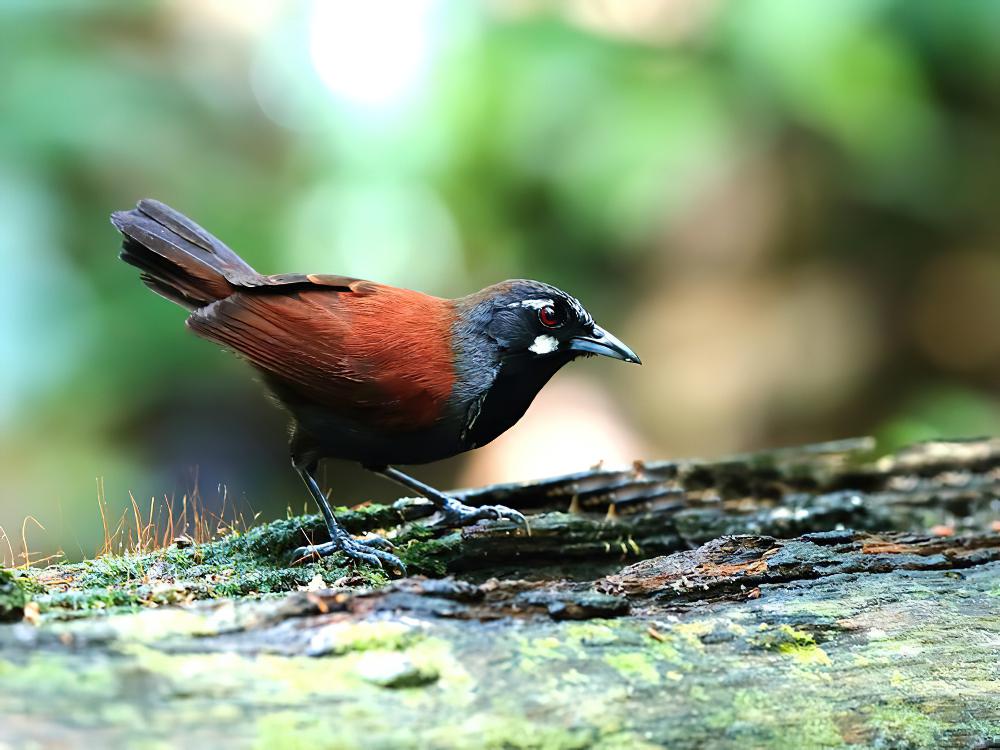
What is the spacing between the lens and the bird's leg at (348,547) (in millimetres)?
3332

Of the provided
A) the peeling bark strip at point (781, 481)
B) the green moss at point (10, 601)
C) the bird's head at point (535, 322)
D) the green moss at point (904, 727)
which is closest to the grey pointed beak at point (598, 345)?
the bird's head at point (535, 322)

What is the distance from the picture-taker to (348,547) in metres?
3.36

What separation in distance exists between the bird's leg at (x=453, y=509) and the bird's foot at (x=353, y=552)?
0.35 meters

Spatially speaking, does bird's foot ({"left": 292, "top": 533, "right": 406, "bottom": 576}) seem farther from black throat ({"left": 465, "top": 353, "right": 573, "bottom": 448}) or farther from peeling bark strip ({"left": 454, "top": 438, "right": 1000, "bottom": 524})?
peeling bark strip ({"left": 454, "top": 438, "right": 1000, "bottom": 524})

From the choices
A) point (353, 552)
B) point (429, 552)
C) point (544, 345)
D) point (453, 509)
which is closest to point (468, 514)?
point (453, 509)

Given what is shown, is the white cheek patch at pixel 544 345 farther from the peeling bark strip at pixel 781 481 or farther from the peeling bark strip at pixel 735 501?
the peeling bark strip at pixel 781 481

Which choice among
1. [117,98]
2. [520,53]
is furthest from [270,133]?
[520,53]

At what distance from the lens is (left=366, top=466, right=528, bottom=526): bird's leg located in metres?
3.72

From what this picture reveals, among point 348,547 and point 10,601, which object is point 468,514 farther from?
point 10,601

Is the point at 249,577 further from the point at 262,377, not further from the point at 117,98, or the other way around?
the point at 117,98

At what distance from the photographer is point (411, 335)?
3.40 m

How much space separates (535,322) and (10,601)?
198cm

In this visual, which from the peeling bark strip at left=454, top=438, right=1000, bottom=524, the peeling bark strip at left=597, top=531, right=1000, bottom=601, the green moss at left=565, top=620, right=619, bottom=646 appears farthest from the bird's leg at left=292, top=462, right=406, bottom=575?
the green moss at left=565, top=620, right=619, bottom=646

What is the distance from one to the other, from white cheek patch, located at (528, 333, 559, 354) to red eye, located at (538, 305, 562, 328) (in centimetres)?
5
